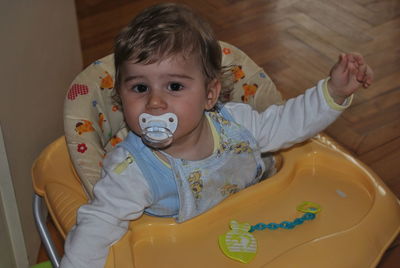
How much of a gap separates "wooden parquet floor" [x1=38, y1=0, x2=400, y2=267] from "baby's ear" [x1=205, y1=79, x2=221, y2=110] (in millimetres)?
679

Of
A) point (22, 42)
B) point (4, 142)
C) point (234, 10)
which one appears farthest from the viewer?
point (234, 10)

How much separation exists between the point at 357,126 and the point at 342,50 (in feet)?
1.34

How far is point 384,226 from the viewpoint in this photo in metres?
0.94

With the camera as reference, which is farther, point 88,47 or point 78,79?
point 88,47

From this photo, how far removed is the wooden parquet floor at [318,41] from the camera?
1.60 metres

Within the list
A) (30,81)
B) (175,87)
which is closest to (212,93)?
(175,87)

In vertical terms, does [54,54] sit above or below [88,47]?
above

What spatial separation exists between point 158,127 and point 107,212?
0.15 meters

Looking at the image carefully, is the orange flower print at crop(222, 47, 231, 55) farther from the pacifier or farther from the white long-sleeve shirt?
the pacifier

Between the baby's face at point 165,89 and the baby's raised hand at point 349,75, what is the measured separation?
0.23 meters

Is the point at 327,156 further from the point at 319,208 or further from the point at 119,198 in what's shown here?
the point at 119,198

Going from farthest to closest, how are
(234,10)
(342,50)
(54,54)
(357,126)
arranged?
1. (234,10)
2. (342,50)
3. (357,126)
4. (54,54)

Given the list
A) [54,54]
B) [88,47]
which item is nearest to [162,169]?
[54,54]

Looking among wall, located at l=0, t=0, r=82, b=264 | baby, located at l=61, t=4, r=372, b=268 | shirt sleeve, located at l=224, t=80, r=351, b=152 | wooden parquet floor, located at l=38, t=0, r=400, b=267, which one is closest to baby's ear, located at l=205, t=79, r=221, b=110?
baby, located at l=61, t=4, r=372, b=268
